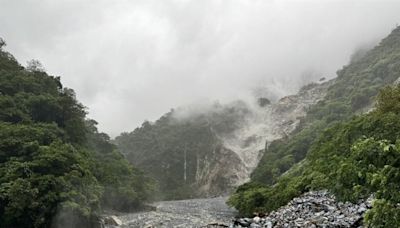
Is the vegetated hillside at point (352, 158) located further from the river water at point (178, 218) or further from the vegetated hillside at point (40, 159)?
the vegetated hillside at point (40, 159)

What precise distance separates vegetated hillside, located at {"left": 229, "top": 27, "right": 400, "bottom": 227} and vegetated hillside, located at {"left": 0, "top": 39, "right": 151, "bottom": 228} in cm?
2268

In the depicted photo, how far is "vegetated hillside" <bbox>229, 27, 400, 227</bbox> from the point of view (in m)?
9.72

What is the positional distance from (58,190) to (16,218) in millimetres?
4510

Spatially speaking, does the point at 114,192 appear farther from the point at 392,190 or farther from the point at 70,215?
the point at 392,190

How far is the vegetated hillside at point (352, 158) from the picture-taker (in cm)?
972

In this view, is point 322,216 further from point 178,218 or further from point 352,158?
point 178,218

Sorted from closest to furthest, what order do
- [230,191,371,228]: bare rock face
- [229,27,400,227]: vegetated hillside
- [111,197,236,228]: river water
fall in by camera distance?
[229,27,400,227]: vegetated hillside
[230,191,371,228]: bare rock face
[111,197,236,228]: river water

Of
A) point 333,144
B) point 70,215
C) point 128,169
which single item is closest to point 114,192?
point 128,169

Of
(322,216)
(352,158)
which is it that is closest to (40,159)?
(322,216)

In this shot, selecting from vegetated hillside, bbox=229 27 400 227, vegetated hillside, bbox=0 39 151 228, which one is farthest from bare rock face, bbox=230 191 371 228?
vegetated hillside, bbox=0 39 151 228

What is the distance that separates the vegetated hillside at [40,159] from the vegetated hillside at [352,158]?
74.4ft

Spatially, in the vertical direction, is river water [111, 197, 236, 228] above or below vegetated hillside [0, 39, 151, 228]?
below

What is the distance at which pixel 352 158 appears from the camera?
16.4 m

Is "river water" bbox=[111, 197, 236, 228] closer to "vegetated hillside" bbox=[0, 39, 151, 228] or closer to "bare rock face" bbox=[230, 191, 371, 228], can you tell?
"vegetated hillside" bbox=[0, 39, 151, 228]
